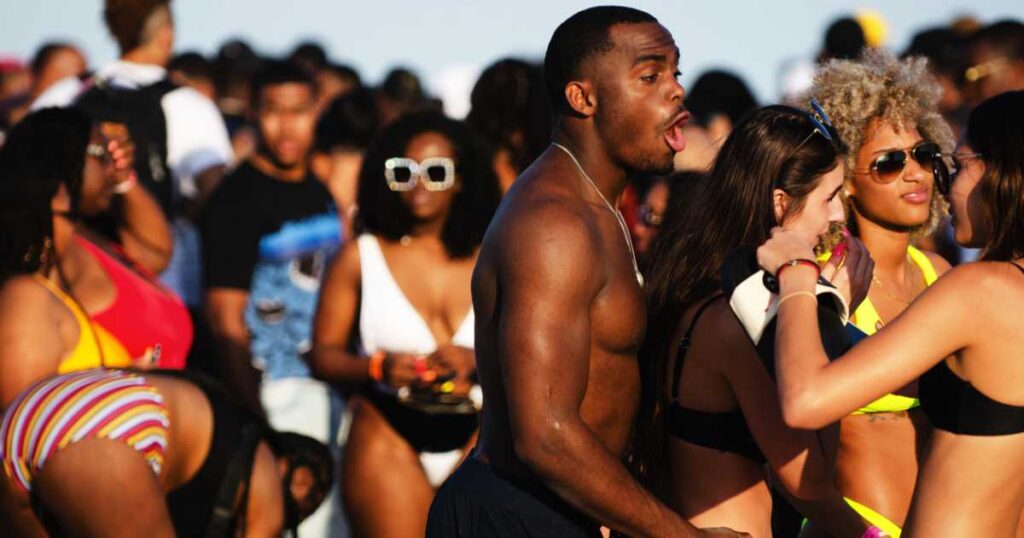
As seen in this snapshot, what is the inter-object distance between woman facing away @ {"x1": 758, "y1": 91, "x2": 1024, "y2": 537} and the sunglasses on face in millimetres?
2912

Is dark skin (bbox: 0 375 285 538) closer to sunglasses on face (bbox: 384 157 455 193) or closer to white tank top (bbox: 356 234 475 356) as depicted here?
white tank top (bbox: 356 234 475 356)

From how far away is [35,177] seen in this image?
5551 mm

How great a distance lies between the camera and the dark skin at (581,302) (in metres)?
3.51

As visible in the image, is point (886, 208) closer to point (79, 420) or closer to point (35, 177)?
point (79, 420)

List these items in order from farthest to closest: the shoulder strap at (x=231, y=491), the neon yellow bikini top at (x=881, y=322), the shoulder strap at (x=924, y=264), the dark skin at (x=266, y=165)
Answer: the dark skin at (x=266, y=165) → the shoulder strap at (x=231, y=491) → the shoulder strap at (x=924, y=264) → the neon yellow bikini top at (x=881, y=322)

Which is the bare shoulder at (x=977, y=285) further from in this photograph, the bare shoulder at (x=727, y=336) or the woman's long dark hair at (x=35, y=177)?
the woman's long dark hair at (x=35, y=177)

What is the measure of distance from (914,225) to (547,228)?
1.63 m

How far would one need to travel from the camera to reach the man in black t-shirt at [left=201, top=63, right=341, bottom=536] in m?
7.21

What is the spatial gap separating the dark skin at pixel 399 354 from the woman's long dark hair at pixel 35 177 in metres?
1.13

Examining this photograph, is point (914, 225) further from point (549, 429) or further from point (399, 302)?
point (399, 302)

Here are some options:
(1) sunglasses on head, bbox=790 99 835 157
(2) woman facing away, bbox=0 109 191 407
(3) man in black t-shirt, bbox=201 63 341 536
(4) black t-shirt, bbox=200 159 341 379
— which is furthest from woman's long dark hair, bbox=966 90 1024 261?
(4) black t-shirt, bbox=200 159 341 379

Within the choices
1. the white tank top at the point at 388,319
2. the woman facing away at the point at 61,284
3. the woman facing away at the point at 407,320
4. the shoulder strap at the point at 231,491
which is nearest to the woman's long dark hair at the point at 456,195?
the woman facing away at the point at 407,320

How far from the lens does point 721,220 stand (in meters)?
3.91

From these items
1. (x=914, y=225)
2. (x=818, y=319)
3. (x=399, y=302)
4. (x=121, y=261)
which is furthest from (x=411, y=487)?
(x=818, y=319)
